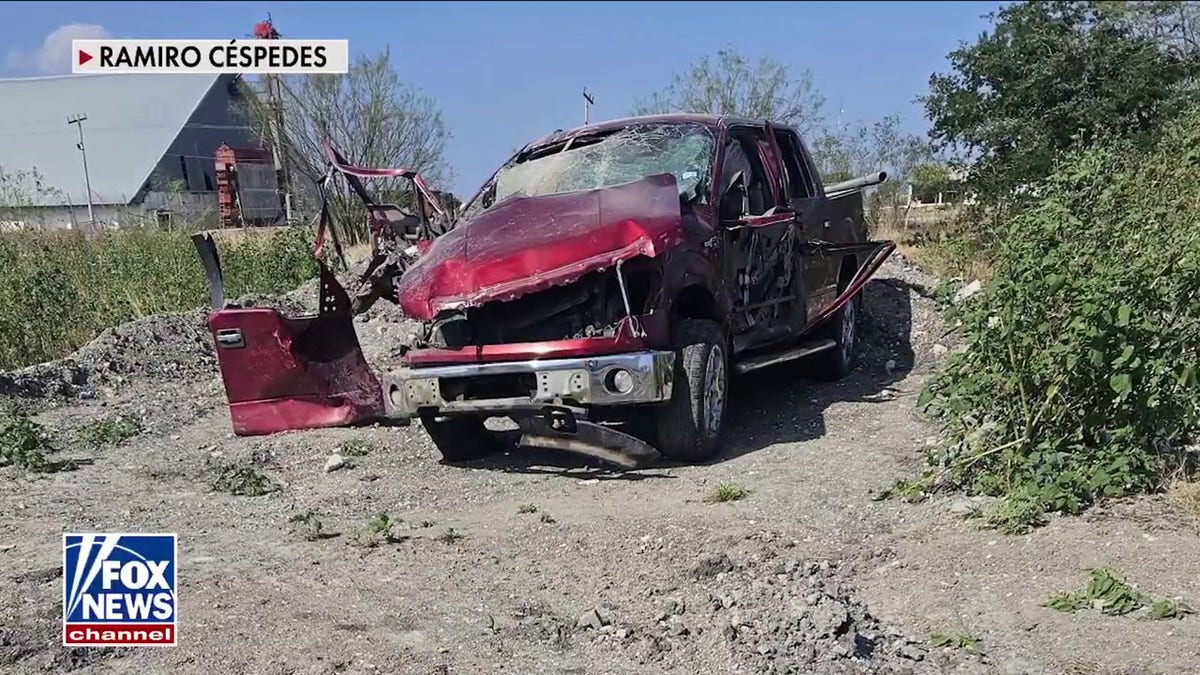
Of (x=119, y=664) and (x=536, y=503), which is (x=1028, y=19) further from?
(x=119, y=664)

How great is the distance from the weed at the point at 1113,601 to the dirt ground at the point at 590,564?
0.05 metres

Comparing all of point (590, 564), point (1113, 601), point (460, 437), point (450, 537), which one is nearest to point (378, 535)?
point (450, 537)

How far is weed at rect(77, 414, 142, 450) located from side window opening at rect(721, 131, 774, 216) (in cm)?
480

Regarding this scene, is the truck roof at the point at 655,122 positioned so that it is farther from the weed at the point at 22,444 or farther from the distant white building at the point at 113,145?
the distant white building at the point at 113,145

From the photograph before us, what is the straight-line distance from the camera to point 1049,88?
14.6 m

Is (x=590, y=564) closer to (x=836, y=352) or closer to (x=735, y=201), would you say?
(x=735, y=201)

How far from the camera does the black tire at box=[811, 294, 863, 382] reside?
8.85m

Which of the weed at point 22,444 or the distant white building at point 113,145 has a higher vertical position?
the distant white building at point 113,145

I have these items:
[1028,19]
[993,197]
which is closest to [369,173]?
[993,197]

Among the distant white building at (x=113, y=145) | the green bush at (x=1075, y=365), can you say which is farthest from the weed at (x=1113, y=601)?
the distant white building at (x=113, y=145)

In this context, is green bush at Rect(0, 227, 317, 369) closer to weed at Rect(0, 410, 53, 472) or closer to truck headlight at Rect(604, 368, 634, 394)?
weed at Rect(0, 410, 53, 472)

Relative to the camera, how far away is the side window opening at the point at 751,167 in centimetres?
751

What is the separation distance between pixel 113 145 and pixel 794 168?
38.6ft

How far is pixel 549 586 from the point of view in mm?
4484
